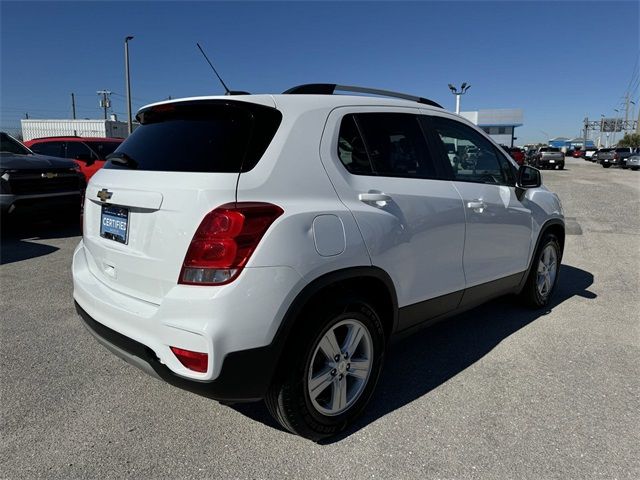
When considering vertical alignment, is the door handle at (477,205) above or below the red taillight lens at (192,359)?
above

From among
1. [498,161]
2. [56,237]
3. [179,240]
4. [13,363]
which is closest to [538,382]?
[498,161]

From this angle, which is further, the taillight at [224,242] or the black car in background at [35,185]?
the black car in background at [35,185]

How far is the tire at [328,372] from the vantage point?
233 centimetres

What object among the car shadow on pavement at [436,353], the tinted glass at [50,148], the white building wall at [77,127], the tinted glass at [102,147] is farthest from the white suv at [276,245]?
the white building wall at [77,127]

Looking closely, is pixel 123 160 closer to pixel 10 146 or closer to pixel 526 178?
pixel 526 178

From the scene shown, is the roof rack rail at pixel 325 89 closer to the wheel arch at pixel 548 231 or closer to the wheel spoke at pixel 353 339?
the wheel spoke at pixel 353 339

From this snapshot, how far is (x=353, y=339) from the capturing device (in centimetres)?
262

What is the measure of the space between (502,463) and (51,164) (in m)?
8.06

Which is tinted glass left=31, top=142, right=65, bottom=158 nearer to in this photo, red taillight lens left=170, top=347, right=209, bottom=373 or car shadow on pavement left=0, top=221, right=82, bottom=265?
car shadow on pavement left=0, top=221, right=82, bottom=265

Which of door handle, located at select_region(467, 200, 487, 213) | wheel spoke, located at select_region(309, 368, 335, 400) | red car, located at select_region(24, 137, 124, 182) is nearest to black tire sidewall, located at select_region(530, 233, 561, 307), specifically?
door handle, located at select_region(467, 200, 487, 213)

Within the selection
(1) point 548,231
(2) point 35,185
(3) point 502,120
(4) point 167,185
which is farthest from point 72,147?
(3) point 502,120

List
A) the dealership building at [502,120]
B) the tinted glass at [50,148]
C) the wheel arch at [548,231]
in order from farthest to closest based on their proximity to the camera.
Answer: the dealership building at [502,120] → the tinted glass at [50,148] → the wheel arch at [548,231]

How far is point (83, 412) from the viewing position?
9.13 feet

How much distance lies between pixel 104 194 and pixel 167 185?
1.78 feet
